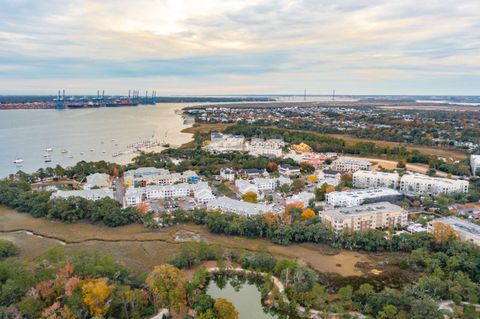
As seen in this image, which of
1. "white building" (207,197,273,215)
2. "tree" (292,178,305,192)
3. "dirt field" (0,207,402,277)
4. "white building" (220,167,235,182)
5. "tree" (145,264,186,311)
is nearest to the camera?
"tree" (145,264,186,311)

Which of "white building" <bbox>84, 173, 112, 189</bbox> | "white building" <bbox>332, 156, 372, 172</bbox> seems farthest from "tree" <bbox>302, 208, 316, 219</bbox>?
"white building" <bbox>84, 173, 112, 189</bbox>

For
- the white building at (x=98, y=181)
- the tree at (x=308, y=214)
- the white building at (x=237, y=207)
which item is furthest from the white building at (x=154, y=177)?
the tree at (x=308, y=214)

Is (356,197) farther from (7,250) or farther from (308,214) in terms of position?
(7,250)

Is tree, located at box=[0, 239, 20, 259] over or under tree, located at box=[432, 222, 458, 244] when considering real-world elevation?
under

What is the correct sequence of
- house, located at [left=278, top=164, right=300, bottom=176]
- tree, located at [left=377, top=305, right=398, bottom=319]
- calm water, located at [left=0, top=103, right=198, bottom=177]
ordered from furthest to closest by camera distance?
calm water, located at [left=0, top=103, right=198, bottom=177]
house, located at [left=278, top=164, right=300, bottom=176]
tree, located at [left=377, top=305, right=398, bottom=319]

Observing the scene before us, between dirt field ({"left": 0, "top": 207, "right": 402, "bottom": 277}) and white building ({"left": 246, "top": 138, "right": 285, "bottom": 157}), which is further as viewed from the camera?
white building ({"left": 246, "top": 138, "right": 285, "bottom": 157})

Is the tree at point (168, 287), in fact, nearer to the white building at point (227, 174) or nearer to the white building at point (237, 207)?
the white building at point (237, 207)

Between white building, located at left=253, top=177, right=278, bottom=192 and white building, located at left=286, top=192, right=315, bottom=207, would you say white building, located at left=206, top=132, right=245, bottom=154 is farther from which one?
white building, located at left=286, top=192, right=315, bottom=207
